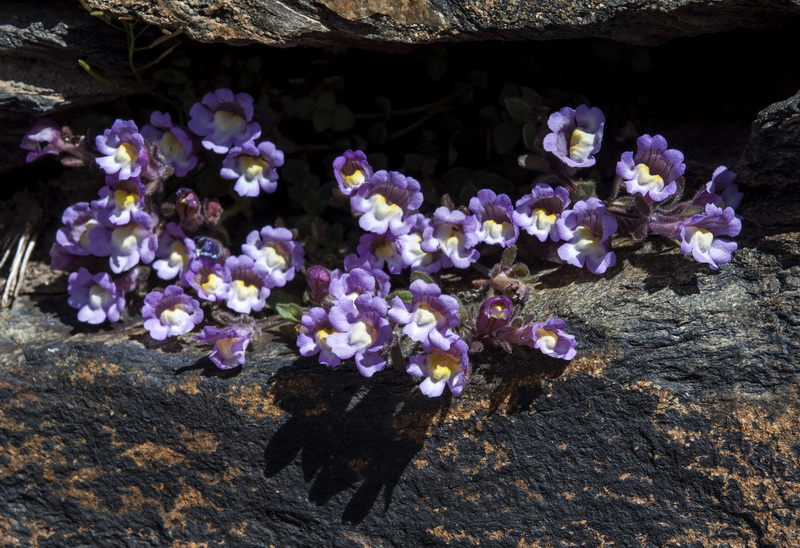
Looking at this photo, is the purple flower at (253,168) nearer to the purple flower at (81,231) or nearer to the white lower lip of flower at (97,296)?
the purple flower at (81,231)

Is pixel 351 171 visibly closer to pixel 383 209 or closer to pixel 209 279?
pixel 383 209

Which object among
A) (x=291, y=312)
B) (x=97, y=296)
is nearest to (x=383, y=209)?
(x=291, y=312)

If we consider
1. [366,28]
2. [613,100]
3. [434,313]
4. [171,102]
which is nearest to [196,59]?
[171,102]

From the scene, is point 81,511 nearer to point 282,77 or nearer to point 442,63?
point 282,77

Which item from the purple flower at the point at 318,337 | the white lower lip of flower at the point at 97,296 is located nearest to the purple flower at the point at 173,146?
the white lower lip of flower at the point at 97,296

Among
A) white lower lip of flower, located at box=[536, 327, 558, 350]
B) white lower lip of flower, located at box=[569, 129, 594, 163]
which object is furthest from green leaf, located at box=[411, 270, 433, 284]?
white lower lip of flower, located at box=[569, 129, 594, 163]

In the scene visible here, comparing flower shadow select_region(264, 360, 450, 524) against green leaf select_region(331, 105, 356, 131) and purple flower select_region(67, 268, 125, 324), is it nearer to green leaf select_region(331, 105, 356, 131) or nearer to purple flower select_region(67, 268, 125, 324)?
purple flower select_region(67, 268, 125, 324)
